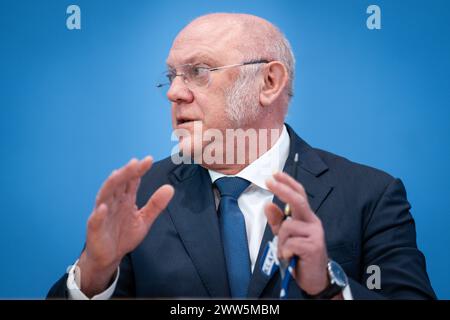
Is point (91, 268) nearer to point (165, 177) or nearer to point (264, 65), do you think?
point (165, 177)

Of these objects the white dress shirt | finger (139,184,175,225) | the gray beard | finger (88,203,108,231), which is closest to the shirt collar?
the white dress shirt

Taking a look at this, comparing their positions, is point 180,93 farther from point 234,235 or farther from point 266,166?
point 234,235

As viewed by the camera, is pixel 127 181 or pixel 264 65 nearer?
pixel 127 181

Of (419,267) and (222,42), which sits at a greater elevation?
(222,42)

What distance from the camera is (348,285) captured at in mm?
1339

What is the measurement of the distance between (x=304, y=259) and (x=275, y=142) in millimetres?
597

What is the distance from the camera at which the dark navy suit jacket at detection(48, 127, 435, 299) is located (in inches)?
59.0

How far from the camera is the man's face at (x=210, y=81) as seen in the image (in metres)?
1.68

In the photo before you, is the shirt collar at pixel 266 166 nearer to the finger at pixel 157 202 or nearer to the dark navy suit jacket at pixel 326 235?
the dark navy suit jacket at pixel 326 235

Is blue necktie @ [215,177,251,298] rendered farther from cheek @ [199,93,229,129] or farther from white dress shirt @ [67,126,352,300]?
cheek @ [199,93,229,129]

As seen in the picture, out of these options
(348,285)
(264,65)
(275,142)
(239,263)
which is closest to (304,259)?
(348,285)

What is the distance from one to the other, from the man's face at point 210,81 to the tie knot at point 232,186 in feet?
0.45

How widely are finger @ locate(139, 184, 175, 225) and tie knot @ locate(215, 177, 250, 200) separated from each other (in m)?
0.29

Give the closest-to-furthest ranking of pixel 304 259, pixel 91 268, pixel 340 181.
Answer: pixel 304 259 < pixel 91 268 < pixel 340 181
